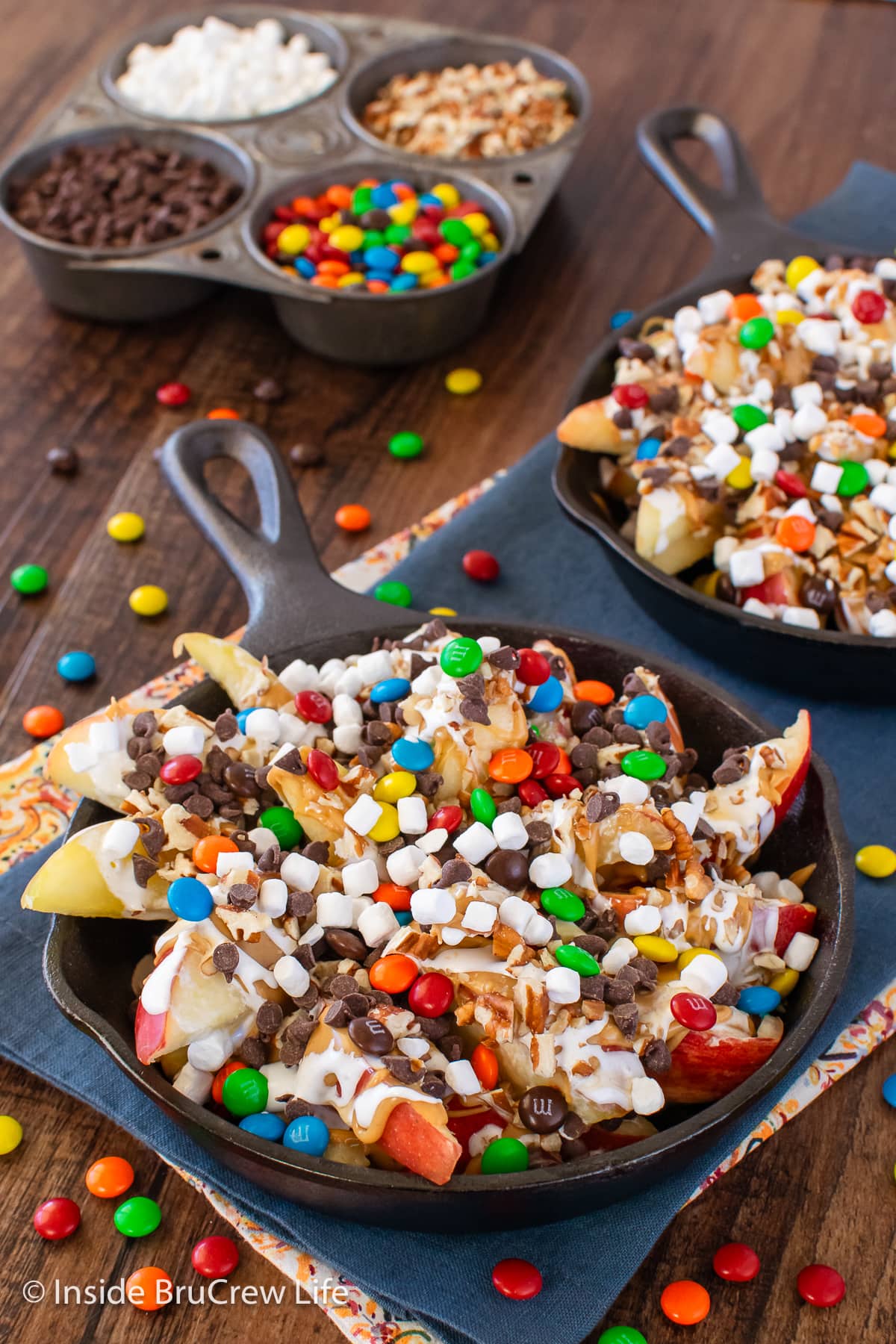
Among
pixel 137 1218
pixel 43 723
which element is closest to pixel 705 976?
pixel 137 1218

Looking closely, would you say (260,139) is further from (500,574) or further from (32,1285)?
(32,1285)

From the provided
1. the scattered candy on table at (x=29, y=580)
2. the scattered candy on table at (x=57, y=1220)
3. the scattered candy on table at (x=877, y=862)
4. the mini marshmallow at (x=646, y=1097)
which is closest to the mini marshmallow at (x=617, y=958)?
the mini marshmallow at (x=646, y=1097)

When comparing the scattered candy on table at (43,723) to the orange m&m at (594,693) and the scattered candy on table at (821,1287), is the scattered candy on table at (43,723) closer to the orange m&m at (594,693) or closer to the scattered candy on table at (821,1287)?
the orange m&m at (594,693)

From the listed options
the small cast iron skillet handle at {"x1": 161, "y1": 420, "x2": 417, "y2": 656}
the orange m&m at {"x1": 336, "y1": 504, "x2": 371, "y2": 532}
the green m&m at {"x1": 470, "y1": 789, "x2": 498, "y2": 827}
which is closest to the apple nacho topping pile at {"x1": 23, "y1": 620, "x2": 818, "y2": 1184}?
the green m&m at {"x1": 470, "y1": 789, "x2": 498, "y2": 827}

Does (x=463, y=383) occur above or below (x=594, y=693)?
below

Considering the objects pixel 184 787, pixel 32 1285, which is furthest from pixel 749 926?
→ pixel 32 1285

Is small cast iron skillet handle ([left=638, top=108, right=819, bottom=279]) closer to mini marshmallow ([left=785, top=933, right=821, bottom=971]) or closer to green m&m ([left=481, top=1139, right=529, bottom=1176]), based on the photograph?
mini marshmallow ([left=785, top=933, right=821, bottom=971])

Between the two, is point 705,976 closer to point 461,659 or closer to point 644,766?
point 644,766
